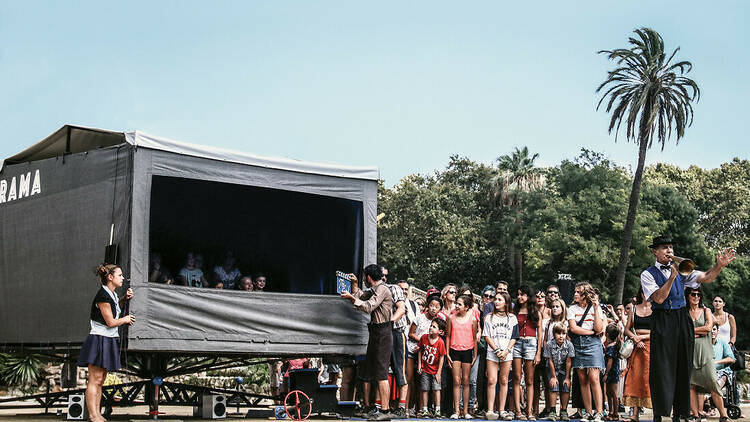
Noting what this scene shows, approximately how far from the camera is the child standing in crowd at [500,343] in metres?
11.6

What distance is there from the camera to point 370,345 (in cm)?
1076

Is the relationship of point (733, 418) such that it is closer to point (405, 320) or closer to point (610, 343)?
point (610, 343)

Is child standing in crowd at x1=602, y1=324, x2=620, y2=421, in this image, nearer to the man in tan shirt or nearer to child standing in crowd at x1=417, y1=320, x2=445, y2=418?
child standing in crowd at x1=417, y1=320, x2=445, y2=418

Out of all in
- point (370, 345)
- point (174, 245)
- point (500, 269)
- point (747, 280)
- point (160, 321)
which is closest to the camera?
point (160, 321)

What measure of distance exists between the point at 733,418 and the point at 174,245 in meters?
8.39

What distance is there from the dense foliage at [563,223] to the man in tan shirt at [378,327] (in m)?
32.9

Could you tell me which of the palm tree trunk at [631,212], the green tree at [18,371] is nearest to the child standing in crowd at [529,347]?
the green tree at [18,371]

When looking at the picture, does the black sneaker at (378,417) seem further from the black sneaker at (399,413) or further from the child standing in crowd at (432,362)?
the child standing in crowd at (432,362)

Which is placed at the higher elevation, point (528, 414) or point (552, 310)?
point (552, 310)

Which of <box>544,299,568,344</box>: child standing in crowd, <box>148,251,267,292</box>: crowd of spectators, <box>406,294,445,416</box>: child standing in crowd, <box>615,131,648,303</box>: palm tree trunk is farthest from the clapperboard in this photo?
<box>615,131,648,303</box>: palm tree trunk

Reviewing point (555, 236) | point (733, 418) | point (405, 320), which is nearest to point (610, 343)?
point (733, 418)

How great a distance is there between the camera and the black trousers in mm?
8188

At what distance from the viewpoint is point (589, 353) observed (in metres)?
11.2

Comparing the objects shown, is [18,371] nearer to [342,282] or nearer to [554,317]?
[342,282]
